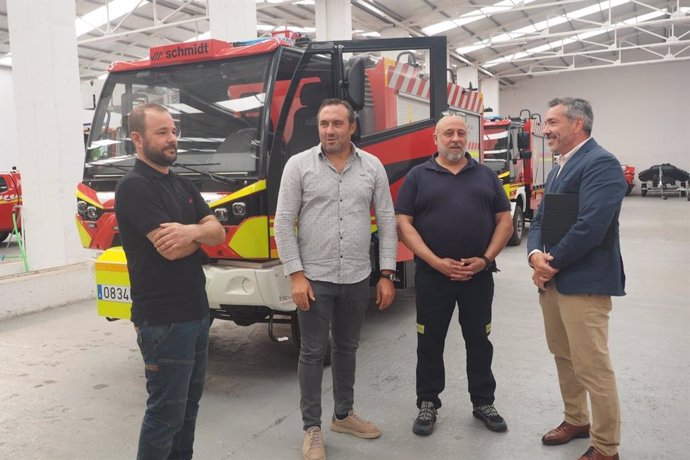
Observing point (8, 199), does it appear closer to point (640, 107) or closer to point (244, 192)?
point (244, 192)

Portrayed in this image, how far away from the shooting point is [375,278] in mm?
4590

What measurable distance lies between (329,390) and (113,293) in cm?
152

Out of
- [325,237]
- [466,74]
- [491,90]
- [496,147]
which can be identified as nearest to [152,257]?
[325,237]

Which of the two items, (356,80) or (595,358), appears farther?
(356,80)

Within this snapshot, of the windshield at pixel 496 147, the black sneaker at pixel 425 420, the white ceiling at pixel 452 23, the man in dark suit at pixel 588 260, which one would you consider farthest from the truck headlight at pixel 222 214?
the white ceiling at pixel 452 23

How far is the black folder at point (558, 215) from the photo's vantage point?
106 inches

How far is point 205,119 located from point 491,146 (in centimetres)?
734

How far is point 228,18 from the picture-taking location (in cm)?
845

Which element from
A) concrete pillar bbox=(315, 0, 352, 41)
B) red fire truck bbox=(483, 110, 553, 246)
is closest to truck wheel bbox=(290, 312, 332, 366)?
red fire truck bbox=(483, 110, 553, 246)

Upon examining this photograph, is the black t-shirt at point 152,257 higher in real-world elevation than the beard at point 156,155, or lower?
lower

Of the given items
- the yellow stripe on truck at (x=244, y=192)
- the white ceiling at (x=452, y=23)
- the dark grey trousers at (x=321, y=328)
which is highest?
the white ceiling at (x=452, y=23)

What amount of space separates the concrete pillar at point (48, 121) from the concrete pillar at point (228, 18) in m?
2.20

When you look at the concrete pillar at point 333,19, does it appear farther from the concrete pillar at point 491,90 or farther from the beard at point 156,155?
the concrete pillar at point 491,90

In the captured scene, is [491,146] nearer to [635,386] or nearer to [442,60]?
[442,60]
